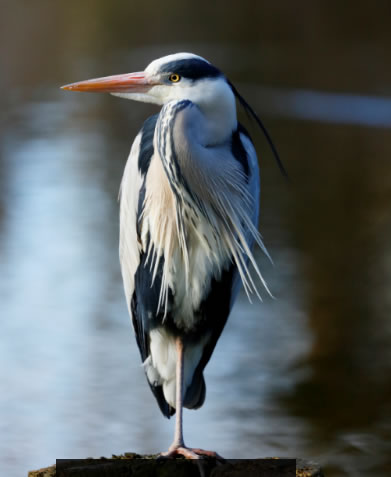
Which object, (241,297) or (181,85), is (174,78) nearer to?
(181,85)

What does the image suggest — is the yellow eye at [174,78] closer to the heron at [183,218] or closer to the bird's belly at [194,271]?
the heron at [183,218]

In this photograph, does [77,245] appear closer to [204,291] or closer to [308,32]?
[204,291]

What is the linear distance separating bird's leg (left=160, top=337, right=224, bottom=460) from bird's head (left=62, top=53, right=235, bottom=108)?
467mm

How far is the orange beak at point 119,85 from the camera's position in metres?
1.63

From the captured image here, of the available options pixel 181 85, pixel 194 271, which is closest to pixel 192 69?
pixel 181 85

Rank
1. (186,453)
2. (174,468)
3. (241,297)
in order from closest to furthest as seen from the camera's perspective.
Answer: (174,468), (186,453), (241,297)

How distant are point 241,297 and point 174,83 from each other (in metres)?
2.23

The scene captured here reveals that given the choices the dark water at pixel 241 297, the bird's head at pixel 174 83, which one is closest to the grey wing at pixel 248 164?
the bird's head at pixel 174 83

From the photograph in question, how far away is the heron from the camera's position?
1.61 meters

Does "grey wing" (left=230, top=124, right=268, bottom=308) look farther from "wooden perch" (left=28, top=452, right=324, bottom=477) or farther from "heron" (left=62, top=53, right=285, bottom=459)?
"wooden perch" (left=28, top=452, right=324, bottom=477)

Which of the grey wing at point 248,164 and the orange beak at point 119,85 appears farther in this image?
the grey wing at point 248,164

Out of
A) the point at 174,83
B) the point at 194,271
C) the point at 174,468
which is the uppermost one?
the point at 174,83

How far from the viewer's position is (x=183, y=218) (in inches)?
67.0

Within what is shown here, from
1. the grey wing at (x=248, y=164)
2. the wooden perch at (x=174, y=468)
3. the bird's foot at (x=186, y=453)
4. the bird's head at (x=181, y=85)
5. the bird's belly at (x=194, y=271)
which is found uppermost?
the bird's head at (x=181, y=85)
